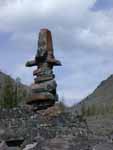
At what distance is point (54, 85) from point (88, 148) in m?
4.34

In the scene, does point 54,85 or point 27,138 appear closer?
point 27,138

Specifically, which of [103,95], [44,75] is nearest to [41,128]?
[44,75]

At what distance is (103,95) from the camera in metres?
111

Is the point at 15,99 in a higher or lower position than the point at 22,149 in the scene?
higher

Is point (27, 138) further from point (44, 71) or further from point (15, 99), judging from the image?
point (15, 99)

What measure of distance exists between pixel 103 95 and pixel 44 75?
92.9 metres

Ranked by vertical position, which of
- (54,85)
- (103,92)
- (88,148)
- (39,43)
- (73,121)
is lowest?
(88,148)

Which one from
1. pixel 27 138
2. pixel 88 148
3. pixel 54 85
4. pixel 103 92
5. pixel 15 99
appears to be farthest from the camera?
pixel 103 92

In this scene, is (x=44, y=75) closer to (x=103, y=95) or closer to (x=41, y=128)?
(x=41, y=128)

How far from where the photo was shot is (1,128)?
53.3 ft

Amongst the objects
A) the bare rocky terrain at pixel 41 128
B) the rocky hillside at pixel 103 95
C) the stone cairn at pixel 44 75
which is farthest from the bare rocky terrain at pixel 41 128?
the rocky hillside at pixel 103 95

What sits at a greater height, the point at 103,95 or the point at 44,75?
the point at 103,95

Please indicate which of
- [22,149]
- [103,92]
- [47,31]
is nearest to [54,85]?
[47,31]

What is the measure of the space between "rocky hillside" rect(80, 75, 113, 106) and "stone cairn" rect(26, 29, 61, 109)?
257ft
